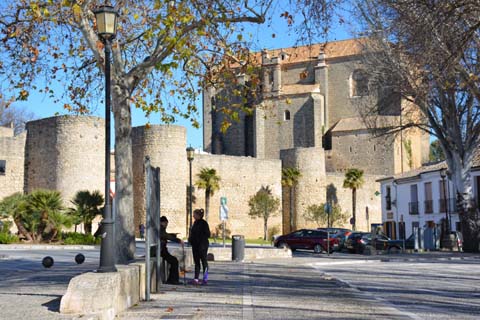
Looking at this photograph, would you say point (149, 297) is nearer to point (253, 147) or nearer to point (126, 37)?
point (126, 37)

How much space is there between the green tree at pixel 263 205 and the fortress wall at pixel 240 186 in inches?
13.6

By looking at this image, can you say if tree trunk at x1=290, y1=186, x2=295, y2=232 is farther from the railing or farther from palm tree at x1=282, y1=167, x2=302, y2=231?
the railing

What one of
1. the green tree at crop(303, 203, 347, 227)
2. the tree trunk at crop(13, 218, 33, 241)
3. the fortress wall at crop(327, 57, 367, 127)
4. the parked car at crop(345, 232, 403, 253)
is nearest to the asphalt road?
the parked car at crop(345, 232, 403, 253)

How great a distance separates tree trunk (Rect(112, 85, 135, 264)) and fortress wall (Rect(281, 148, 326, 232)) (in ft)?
152

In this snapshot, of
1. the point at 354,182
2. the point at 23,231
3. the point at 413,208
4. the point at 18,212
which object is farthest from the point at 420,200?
the point at 18,212

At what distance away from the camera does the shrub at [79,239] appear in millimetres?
29819

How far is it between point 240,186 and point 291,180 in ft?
19.7

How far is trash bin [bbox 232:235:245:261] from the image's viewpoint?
21609 millimetres

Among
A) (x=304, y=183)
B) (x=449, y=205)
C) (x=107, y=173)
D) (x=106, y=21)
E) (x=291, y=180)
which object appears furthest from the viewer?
(x=304, y=183)

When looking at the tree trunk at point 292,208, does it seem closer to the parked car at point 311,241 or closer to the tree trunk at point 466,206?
the parked car at point 311,241

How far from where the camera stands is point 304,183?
5966 centimetres

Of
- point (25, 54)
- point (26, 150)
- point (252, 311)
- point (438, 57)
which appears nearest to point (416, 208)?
point (26, 150)

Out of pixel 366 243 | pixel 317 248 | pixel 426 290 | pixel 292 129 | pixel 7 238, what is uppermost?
pixel 292 129

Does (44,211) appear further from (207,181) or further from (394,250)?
(207,181)
